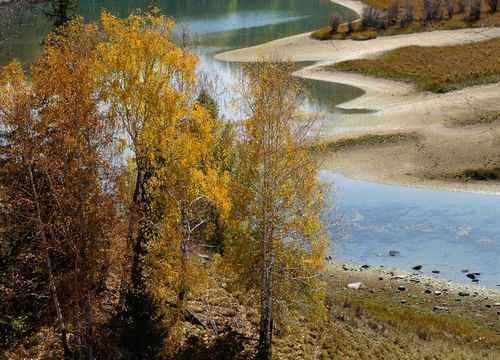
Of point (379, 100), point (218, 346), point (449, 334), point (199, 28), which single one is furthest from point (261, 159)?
point (199, 28)

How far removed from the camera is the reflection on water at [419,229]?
3853 cm

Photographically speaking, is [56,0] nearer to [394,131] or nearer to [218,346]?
[394,131]

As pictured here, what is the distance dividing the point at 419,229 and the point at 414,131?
63.8 feet

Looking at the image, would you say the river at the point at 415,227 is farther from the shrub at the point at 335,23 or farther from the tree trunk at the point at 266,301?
the shrub at the point at 335,23

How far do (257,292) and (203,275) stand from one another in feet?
10.3

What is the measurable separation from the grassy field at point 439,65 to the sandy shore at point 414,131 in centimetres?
201

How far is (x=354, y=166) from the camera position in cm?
5450

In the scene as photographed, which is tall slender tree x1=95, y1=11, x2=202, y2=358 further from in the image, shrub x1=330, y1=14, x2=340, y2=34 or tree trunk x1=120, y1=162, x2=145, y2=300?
shrub x1=330, y1=14, x2=340, y2=34

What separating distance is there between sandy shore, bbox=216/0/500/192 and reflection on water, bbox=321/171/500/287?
2.55m

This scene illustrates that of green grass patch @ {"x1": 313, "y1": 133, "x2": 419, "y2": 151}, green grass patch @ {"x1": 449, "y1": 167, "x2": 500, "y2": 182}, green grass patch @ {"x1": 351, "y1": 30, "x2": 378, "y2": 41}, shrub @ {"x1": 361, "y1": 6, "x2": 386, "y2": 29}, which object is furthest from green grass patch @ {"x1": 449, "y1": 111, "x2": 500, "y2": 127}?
A: shrub @ {"x1": 361, "y1": 6, "x2": 386, "y2": 29}

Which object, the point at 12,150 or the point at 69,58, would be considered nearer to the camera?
the point at 12,150

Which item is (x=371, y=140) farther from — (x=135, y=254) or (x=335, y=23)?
(x=335, y=23)

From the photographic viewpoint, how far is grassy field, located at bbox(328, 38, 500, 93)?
247 ft

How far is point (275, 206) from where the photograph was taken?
75.9 feet
